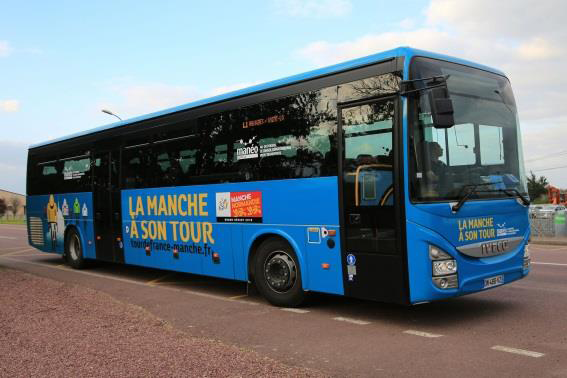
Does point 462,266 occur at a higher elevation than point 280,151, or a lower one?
lower

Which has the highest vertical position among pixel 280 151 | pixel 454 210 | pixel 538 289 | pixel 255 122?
pixel 255 122

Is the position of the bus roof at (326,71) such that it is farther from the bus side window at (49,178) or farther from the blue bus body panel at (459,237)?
the bus side window at (49,178)

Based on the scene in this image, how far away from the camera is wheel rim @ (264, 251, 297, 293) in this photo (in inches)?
304

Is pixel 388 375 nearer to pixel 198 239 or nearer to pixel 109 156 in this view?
pixel 198 239

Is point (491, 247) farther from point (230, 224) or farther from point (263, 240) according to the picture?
point (230, 224)

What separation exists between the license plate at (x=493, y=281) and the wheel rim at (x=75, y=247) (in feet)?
32.0

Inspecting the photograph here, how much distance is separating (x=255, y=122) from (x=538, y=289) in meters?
5.34

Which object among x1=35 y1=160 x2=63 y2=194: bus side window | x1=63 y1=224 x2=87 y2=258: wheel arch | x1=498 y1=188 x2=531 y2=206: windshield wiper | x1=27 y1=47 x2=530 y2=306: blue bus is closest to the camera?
x1=27 y1=47 x2=530 y2=306: blue bus

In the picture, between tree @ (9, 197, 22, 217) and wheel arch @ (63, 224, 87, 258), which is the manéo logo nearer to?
wheel arch @ (63, 224, 87, 258)

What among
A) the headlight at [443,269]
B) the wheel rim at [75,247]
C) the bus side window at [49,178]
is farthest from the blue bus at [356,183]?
the bus side window at [49,178]

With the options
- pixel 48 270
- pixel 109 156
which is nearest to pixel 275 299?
pixel 109 156

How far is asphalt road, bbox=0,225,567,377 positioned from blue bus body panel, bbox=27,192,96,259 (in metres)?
2.52

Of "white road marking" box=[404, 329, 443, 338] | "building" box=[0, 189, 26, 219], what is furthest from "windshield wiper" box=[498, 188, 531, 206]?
"building" box=[0, 189, 26, 219]

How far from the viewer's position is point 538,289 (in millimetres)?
8914
